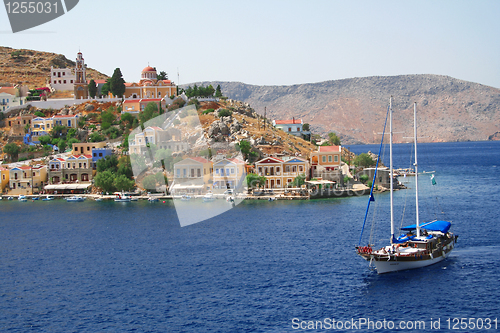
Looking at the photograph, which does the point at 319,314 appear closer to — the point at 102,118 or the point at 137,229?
the point at 137,229

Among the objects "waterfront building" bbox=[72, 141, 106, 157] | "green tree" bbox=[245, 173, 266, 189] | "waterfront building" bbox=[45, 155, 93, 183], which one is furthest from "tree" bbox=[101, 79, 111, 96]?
"green tree" bbox=[245, 173, 266, 189]

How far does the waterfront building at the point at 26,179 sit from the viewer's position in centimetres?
8475

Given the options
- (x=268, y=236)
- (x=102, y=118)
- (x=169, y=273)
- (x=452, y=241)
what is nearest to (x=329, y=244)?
(x=268, y=236)

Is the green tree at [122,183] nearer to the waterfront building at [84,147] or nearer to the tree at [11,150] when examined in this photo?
the waterfront building at [84,147]

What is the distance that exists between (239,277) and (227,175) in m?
41.0

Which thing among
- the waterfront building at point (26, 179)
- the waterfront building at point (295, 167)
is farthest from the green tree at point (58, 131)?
the waterfront building at point (295, 167)

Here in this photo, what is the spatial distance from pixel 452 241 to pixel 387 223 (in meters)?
11.8

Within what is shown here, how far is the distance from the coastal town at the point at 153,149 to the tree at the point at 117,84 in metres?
0.22

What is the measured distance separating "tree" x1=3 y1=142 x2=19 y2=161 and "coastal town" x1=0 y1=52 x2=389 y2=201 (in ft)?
0.65

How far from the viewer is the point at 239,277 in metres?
35.9

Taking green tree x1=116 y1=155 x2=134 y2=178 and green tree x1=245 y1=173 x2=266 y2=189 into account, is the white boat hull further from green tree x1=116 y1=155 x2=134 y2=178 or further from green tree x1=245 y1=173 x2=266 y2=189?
green tree x1=116 y1=155 x2=134 y2=178

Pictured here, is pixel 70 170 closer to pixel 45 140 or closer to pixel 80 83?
pixel 45 140

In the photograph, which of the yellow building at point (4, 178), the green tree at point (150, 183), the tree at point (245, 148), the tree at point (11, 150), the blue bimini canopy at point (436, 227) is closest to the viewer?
the blue bimini canopy at point (436, 227)

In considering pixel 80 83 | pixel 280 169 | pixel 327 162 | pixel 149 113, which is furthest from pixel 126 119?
pixel 327 162
